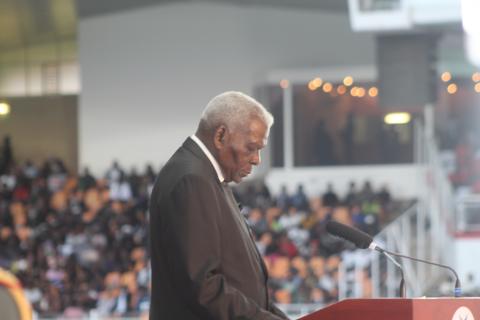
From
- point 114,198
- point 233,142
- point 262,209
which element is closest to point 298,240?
point 262,209

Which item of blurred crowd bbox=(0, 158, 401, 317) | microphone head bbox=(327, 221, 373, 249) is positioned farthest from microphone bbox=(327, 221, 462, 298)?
blurred crowd bbox=(0, 158, 401, 317)

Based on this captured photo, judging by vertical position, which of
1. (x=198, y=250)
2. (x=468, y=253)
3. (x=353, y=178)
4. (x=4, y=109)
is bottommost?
(x=468, y=253)

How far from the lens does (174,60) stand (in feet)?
72.9

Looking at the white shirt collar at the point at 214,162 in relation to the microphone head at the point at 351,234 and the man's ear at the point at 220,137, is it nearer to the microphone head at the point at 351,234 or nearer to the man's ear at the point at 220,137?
the man's ear at the point at 220,137

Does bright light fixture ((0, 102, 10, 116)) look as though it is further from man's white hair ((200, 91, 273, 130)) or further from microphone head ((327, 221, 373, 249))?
man's white hair ((200, 91, 273, 130))

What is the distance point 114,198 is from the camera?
21266 mm

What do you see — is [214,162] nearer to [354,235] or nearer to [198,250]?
[198,250]

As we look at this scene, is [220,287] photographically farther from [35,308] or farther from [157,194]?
[35,308]

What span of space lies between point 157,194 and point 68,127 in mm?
22534

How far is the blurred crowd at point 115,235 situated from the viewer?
57.9 ft

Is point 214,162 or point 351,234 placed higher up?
point 214,162

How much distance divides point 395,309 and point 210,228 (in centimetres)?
50

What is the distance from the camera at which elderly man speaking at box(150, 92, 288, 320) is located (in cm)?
301

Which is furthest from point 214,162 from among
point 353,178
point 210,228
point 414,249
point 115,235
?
point 353,178
